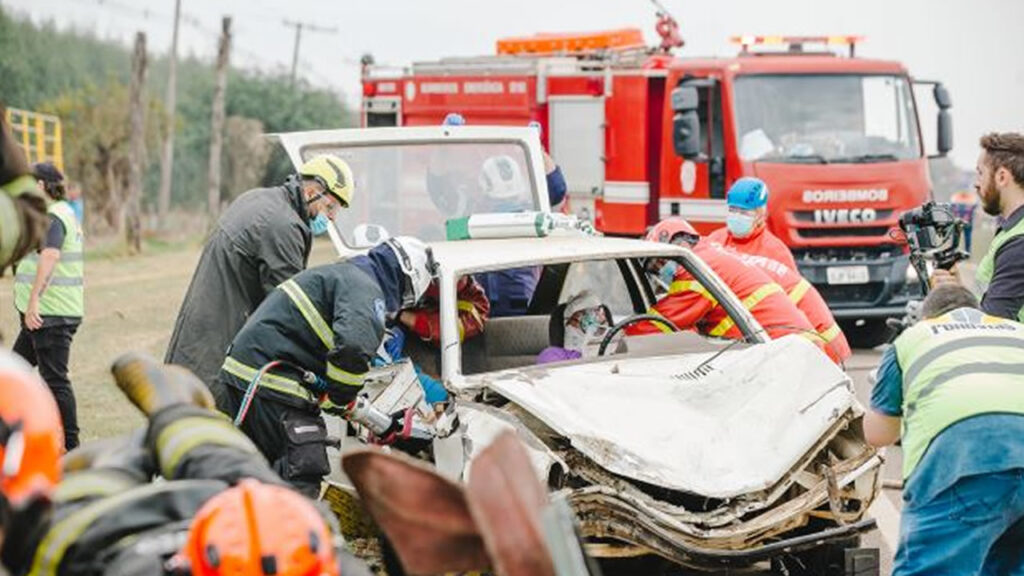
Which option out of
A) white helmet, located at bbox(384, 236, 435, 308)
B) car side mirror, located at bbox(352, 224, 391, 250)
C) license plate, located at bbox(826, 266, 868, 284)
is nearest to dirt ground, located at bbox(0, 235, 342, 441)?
white helmet, located at bbox(384, 236, 435, 308)

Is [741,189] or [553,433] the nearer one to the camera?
[553,433]

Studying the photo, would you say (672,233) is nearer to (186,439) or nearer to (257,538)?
(186,439)

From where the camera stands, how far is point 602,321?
7852 millimetres

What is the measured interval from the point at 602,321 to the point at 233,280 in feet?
5.80

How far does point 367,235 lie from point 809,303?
2.29m

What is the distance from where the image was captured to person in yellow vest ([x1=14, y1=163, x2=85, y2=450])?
29.9 feet

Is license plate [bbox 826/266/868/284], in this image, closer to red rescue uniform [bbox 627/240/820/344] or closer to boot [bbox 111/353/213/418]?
red rescue uniform [bbox 627/240/820/344]

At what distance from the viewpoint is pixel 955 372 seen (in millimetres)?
5035

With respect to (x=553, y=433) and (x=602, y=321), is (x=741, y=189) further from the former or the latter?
(x=553, y=433)

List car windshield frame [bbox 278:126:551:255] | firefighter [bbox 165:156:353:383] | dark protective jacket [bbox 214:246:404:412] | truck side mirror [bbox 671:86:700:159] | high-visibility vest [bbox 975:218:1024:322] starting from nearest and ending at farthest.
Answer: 1. dark protective jacket [bbox 214:246:404:412]
2. high-visibility vest [bbox 975:218:1024:322]
3. firefighter [bbox 165:156:353:383]
4. car windshield frame [bbox 278:126:551:255]
5. truck side mirror [bbox 671:86:700:159]

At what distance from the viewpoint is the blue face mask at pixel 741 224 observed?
9.80m

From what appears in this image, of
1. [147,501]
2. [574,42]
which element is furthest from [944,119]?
[147,501]

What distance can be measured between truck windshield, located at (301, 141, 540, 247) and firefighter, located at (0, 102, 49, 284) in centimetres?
430

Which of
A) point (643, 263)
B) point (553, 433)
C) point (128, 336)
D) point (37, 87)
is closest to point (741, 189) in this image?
point (643, 263)
